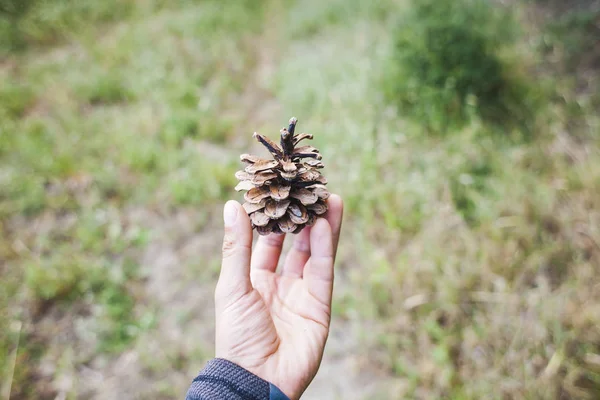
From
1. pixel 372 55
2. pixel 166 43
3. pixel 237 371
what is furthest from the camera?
pixel 166 43

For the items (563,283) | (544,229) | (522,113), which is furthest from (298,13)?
(563,283)

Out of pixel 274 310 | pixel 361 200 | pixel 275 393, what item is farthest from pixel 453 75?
pixel 275 393

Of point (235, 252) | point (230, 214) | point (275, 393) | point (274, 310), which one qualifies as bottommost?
point (275, 393)

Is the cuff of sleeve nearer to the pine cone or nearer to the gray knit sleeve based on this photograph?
the gray knit sleeve

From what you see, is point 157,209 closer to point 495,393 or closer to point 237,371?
point 237,371

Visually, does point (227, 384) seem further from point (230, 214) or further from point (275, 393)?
point (230, 214)
